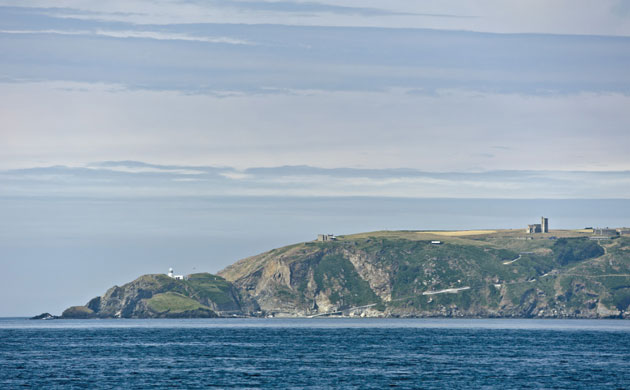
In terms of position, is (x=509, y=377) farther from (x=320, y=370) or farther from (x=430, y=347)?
(x=430, y=347)

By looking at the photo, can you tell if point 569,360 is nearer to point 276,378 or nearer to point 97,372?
point 276,378

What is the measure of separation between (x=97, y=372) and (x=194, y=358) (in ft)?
96.6

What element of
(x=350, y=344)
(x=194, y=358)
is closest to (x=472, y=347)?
(x=350, y=344)

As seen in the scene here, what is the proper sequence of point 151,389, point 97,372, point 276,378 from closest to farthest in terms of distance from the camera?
point 151,389
point 276,378
point 97,372

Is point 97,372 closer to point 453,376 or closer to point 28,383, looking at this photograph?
point 28,383

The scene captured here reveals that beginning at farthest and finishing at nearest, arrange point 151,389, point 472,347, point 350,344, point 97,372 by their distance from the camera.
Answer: point 350,344 < point 472,347 < point 97,372 < point 151,389

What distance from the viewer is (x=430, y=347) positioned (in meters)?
186

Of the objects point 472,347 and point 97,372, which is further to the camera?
point 472,347

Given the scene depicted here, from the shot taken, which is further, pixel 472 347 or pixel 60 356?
pixel 472 347

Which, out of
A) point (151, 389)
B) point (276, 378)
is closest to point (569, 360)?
point (276, 378)

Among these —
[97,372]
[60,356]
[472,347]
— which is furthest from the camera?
[472,347]

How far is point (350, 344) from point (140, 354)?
180ft

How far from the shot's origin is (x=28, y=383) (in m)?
110

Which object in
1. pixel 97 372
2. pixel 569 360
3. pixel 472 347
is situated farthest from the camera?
pixel 472 347
